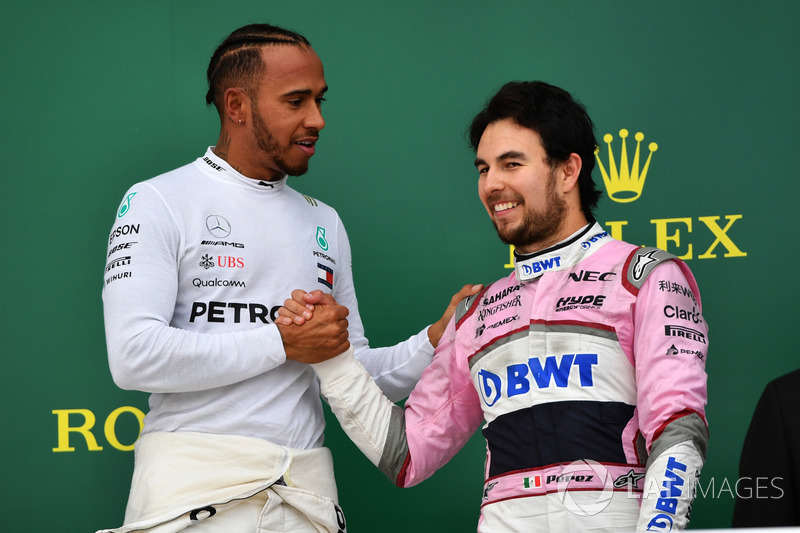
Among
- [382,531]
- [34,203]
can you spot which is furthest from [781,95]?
[34,203]

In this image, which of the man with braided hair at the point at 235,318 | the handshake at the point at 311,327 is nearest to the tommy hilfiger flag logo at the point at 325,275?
the man with braided hair at the point at 235,318

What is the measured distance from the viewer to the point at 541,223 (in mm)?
1674

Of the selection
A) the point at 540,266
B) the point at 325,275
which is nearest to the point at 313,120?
the point at 325,275

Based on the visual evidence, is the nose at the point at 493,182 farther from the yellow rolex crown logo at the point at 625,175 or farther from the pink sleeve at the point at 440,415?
the yellow rolex crown logo at the point at 625,175

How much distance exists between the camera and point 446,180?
2420 mm

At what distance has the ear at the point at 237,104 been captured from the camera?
184 centimetres

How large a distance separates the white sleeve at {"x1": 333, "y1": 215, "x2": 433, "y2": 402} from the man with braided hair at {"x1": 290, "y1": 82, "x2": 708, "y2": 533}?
0.11 m

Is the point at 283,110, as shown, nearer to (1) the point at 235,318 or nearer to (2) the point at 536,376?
(1) the point at 235,318

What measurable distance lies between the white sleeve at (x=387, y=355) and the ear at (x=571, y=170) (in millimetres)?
473

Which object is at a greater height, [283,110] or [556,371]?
[283,110]

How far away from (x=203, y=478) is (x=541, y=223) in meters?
0.77

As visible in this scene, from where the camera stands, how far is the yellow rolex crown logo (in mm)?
2342

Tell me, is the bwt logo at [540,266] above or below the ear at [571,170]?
below

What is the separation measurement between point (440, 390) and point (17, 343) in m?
1.22
